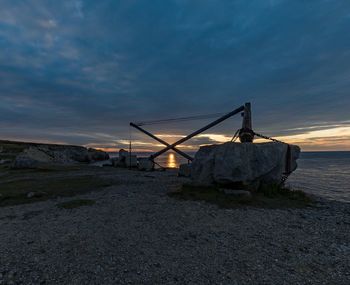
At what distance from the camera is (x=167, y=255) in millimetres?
7000

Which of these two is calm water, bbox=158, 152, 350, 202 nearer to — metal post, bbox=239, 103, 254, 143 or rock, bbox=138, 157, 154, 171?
metal post, bbox=239, 103, 254, 143

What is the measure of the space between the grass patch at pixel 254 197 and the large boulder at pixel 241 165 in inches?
32.9

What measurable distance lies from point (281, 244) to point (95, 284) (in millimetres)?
6481

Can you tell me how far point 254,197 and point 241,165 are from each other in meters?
2.42

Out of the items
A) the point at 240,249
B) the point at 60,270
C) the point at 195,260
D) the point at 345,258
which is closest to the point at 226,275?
the point at 195,260

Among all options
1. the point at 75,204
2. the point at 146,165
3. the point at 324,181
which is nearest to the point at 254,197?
the point at 75,204

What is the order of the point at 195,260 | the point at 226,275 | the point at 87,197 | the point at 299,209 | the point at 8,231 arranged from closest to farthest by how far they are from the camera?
the point at 226,275, the point at 195,260, the point at 8,231, the point at 299,209, the point at 87,197

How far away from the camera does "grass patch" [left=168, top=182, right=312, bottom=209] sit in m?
13.6

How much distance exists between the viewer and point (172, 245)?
7.73 metres

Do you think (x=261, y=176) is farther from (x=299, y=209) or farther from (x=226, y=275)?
(x=226, y=275)

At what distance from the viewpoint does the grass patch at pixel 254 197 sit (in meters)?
Result: 13.6

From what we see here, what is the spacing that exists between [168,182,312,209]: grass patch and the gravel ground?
3.55ft

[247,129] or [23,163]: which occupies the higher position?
[247,129]

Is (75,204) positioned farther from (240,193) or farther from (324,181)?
(324,181)
